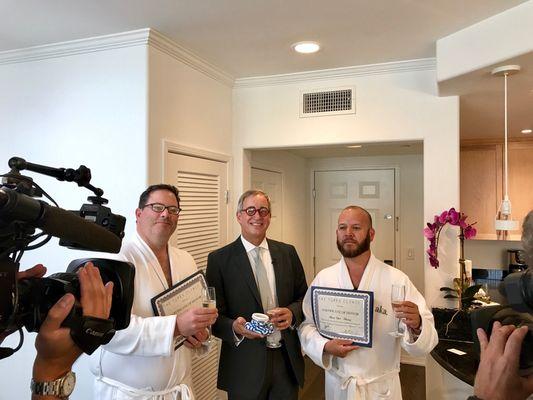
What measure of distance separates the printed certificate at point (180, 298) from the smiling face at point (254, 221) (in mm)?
363

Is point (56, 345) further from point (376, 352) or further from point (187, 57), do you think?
point (187, 57)

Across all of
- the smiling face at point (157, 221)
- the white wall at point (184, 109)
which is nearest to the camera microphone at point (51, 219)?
the smiling face at point (157, 221)

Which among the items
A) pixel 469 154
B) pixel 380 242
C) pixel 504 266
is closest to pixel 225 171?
pixel 380 242

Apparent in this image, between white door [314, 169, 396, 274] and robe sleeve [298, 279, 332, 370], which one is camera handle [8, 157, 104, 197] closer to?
robe sleeve [298, 279, 332, 370]

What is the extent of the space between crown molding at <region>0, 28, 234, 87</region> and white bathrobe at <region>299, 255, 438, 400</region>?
5.09 ft

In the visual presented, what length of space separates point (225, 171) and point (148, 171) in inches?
33.1

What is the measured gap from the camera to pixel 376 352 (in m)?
1.82

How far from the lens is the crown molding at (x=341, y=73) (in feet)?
8.43

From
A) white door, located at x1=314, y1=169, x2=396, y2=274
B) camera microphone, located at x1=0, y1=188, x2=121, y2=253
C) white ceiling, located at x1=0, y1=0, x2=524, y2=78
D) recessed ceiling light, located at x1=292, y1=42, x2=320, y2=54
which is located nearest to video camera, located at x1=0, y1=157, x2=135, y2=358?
camera microphone, located at x1=0, y1=188, x2=121, y2=253

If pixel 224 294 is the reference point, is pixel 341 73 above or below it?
above

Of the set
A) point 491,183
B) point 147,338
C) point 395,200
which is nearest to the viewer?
point 147,338

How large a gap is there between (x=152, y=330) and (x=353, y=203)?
335 cm

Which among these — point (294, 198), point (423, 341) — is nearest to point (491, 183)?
point (294, 198)

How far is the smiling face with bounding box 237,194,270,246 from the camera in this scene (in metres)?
1.98
